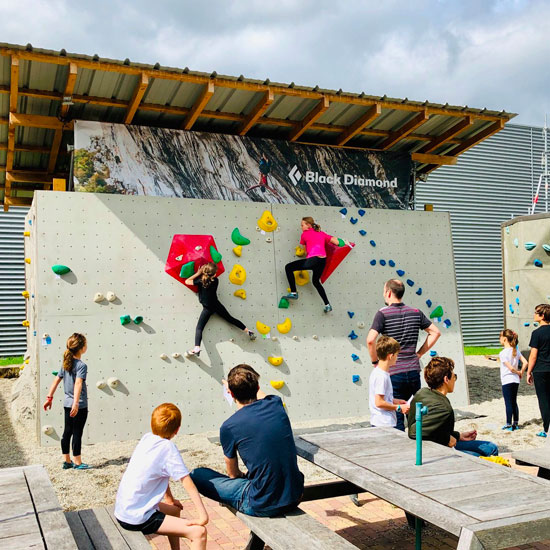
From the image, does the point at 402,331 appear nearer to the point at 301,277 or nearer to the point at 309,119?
the point at 301,277

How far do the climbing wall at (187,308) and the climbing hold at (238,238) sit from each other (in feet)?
0.44

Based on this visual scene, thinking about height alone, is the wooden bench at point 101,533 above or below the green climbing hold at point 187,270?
below

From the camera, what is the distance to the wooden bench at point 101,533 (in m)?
3.44

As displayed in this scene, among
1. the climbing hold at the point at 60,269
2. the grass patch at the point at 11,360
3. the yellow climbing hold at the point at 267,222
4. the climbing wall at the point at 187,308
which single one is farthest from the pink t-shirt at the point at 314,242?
the grass patch at the point at 11,360

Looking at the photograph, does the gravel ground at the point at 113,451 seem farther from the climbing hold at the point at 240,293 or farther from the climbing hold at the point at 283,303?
the climbing hold at the point at 240,293

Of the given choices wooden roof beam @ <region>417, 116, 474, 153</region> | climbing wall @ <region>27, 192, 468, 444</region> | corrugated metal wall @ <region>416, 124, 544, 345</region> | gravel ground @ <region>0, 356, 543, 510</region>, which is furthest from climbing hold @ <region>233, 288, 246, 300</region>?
corrugated metal wall @ <region>416, 124, 544, 345</region>

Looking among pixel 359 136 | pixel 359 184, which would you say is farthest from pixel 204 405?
pixel 359 136

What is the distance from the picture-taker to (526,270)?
12.3m

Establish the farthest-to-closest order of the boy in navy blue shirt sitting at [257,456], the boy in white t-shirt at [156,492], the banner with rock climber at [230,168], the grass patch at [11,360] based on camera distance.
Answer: the grass patch at [11,360]
the banner with rock climber at [230,168]
the boy in navy blue shirt sitting at [257,456]
the boy in white t-shirt at [156,492]

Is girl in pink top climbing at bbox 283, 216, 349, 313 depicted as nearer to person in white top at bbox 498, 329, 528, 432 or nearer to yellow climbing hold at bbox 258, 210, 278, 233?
yellow climbing hold at bbox 258, 210, 278, 233

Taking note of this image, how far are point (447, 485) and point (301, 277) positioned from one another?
6398 mm

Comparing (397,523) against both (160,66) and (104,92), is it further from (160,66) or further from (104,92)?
(104,92)

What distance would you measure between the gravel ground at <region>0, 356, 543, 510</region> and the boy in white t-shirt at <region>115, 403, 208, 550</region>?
2.28m

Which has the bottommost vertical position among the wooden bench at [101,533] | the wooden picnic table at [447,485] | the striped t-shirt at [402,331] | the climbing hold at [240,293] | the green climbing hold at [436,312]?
the wooden bench at [101,533]
